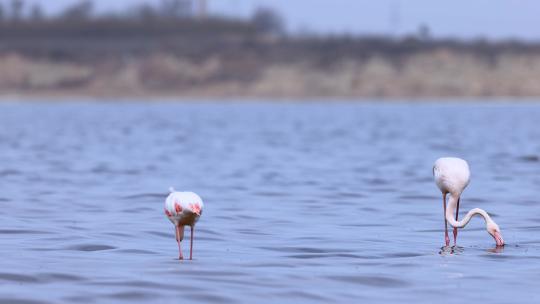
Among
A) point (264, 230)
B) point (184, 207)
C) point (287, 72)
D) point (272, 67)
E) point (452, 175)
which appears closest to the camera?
point (184, 207)

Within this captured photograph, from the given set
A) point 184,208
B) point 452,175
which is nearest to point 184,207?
point 184,208

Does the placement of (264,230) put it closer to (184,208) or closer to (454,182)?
(454,182)

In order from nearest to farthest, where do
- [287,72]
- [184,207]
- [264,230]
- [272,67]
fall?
[184,207] < [264,230] < [287,72] < [272,67]

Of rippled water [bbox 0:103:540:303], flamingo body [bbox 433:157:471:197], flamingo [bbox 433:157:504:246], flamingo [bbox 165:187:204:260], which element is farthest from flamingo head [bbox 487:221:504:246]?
flamingo [bbox 165:187:204:260]

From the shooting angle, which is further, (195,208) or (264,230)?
(264,230)

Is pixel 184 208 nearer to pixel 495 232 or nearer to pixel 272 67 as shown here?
pixel 495 232

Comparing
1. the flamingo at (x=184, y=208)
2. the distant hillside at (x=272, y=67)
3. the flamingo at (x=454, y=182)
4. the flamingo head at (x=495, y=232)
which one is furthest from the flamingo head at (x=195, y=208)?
the distant hillside at (x=272, y=67)

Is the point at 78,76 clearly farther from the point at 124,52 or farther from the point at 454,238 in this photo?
the point at 454,238

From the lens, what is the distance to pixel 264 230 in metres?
14.9

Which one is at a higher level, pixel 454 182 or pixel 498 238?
pixel 454 182

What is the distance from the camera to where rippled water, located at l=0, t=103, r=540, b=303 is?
10406mm

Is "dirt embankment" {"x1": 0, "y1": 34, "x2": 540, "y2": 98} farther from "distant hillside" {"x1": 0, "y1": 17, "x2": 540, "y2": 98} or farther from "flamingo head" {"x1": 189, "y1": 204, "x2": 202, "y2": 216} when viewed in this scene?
"flamingo head" {"x1": 189, "y1": 204, "x2": 202, "y2": 216}

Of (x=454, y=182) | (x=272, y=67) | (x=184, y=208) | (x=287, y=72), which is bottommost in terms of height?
(x=184, y=208)

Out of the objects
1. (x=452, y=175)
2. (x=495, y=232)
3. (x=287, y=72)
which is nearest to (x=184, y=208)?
(x=452, y=175)
